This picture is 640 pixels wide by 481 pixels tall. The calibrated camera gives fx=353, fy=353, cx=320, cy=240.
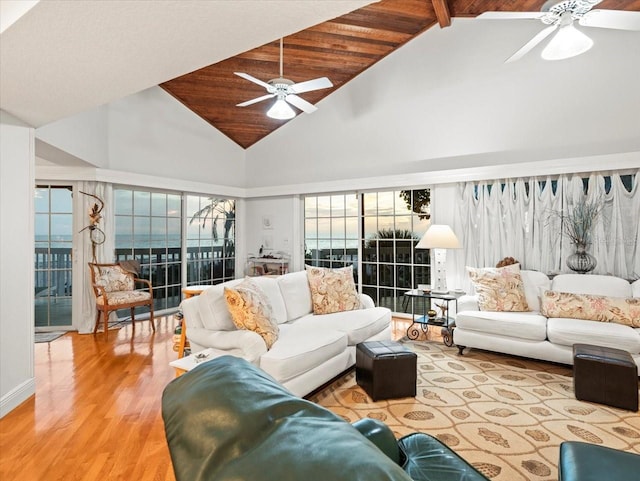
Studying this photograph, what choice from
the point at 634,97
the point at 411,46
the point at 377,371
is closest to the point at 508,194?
the point at 634,97

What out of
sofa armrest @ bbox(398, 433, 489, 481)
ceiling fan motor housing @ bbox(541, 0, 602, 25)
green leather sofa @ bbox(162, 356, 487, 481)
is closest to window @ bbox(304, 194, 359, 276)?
ceiling fan motor housing @ bbox(541, 0, 602, 25)

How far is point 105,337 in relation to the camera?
4.38 metres

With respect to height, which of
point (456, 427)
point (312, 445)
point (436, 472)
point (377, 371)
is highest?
point (312, 445)

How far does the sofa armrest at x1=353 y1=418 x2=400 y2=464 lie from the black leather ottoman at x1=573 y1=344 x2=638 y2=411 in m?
2.18

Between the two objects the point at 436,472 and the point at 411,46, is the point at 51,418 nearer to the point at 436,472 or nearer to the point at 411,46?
the point at 436,472

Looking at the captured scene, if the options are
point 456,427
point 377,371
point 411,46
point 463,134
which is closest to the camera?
point 456,427

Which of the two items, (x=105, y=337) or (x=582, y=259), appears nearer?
(x=582, y=259)

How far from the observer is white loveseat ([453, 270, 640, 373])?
3.11 m

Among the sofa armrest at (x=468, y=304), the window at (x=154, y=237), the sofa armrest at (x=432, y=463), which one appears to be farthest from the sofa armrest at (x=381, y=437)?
the window at (x=154, y=237)

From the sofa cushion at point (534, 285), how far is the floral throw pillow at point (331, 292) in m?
1.90

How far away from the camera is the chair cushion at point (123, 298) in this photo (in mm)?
4441

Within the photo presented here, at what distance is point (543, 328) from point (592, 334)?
373mm

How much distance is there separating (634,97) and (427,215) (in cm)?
260

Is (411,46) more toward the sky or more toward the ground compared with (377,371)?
more toward the sky
